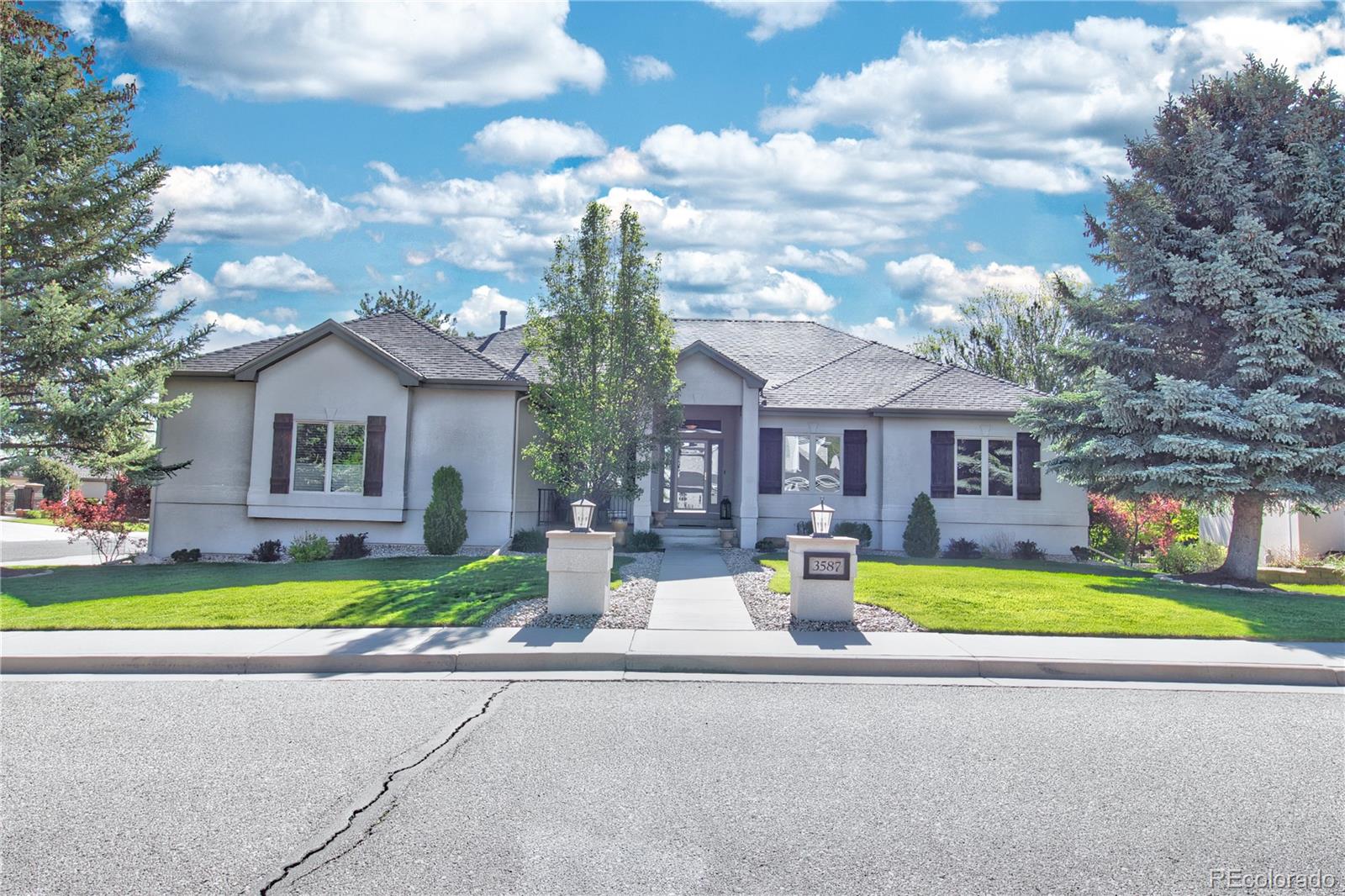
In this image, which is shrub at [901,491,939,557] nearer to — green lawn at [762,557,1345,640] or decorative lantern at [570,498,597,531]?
green lawn at [762,557,1345,640]

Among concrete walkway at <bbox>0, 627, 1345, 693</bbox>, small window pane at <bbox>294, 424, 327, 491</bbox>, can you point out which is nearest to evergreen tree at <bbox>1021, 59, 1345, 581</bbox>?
concrete walkway at <bbox>0, 627, 1345, 693</bbox>

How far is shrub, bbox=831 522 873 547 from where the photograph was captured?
1951cm

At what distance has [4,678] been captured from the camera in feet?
26.2

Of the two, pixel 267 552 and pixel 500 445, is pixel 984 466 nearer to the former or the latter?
pixel 500 445

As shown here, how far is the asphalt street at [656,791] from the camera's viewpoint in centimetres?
390

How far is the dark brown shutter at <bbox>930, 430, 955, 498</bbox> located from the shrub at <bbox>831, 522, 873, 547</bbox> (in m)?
1.80

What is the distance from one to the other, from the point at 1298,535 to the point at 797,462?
12.0m

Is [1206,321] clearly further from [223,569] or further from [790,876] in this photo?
[223,569]

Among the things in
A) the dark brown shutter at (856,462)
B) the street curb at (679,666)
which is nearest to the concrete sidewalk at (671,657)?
the street curb at (679,666)

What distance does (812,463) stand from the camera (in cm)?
2097

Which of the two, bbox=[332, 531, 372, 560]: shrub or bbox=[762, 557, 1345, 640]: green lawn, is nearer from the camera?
bbox=[762, 557, 1345, 640]: green lawn

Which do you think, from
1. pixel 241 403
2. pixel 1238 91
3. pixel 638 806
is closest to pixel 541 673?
pixel 638 806

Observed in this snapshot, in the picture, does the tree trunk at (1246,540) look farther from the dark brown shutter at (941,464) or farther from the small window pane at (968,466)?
the dark brown shutter at (941,464)

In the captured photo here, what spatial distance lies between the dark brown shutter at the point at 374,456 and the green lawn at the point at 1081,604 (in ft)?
28.7
